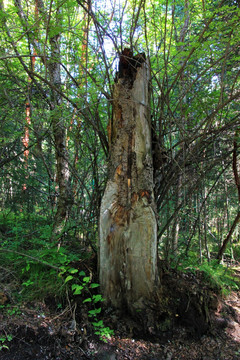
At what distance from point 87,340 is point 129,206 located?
53.7 inches

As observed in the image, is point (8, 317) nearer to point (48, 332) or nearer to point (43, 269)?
point (48, 332)

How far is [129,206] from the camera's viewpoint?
2.44m

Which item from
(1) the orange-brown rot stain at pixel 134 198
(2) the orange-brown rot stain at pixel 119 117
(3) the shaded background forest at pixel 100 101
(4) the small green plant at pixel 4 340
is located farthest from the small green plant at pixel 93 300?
(2) the orange-brown rot stain at pixel 119 117

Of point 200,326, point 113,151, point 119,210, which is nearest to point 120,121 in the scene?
point 113,151

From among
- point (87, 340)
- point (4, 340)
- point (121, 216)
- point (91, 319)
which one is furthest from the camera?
point (121, 216)

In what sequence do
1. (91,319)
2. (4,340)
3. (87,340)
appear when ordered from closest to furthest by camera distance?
(4,340) → (87,340) → (91,319)

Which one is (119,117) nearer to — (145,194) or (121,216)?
(145,194)

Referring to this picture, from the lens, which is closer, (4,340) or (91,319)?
(4,340)

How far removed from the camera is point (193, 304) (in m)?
2.52

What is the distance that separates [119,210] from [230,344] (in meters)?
1.95

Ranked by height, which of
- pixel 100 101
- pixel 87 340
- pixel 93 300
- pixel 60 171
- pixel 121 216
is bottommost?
pixel 87 340

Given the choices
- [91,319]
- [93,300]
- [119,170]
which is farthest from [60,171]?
[91,319]

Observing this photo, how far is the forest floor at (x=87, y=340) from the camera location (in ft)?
6.36

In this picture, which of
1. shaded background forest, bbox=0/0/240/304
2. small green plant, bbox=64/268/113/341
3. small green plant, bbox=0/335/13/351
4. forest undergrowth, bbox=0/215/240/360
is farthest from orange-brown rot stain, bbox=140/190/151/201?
small green plant, bbox=0/335/13/351
